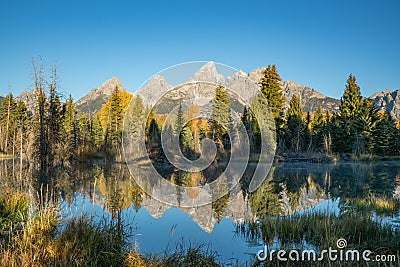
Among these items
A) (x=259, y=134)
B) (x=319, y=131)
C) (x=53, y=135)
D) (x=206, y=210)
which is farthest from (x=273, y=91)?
(x=206, y=210)

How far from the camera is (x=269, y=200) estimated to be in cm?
1069

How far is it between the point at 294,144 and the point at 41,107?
23.7 metres

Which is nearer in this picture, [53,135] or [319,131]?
[53,135]

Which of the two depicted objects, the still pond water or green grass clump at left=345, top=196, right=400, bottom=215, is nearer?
the still pond water

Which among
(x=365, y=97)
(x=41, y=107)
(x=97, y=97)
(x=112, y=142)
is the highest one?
(x=97, y=97)

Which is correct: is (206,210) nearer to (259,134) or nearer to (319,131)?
(259,134)

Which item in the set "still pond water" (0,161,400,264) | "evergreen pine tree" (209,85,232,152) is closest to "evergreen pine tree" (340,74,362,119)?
"evergreen pine tree" (209,85,232,152)

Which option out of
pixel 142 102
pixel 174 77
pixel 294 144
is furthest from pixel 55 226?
pixel 294 144

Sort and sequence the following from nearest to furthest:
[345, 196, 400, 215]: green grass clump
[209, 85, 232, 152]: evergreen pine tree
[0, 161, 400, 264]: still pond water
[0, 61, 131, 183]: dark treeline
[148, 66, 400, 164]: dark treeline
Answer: [0, 161, 400, 264]: still pond water < [345, 196, 400, 215]: green grass clump < [0, 61, 131, 183]: dark treeline < [209, 85, 232, 152]: evergreen pine tree < [148, 66, 400, 164]: dark treeline

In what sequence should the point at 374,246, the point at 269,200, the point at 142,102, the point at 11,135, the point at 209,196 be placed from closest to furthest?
the point at 374,246
the point at 269,200
the point at 209,196
the point at 142,102
the point at 11,135

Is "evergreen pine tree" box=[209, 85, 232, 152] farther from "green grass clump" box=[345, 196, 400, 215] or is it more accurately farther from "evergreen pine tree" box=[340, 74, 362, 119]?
"green grass clump" box=[345, 196, 400, 215]

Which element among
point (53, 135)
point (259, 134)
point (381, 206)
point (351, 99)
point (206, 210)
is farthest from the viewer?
point (351, 99)

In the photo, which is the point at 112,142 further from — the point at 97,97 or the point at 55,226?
the point at 97,97

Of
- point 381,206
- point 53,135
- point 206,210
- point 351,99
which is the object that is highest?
point 351,99
